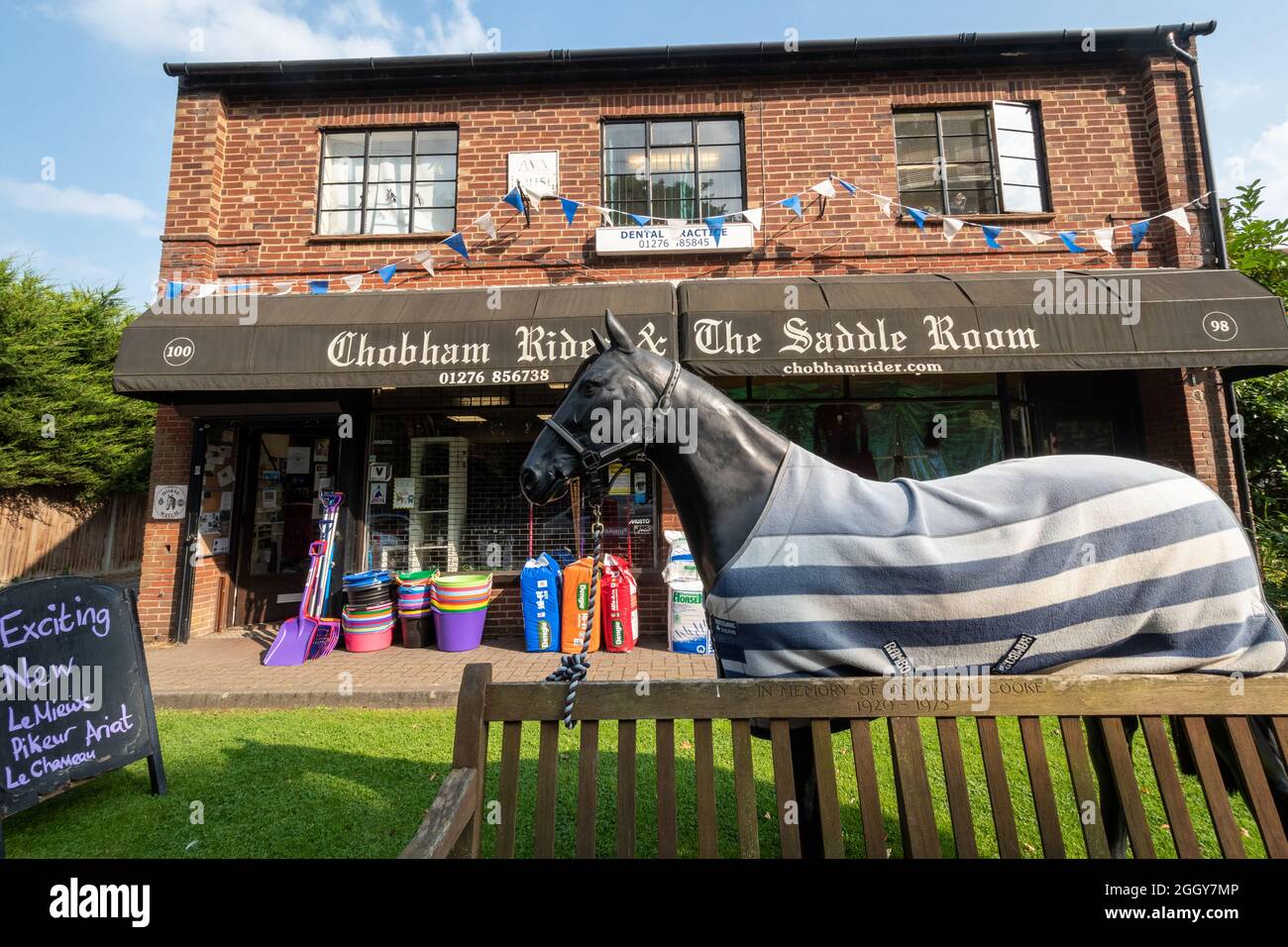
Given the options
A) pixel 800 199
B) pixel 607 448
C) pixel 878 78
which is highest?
pixel 878 78

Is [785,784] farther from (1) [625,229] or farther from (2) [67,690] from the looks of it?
(1) [625,229]

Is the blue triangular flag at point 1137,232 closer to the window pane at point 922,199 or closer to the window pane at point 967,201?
the window pane at point 967,201

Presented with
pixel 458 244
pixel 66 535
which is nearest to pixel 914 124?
pixel 458 244

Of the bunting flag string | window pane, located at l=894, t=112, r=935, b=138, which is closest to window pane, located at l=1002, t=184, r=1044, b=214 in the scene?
the bunting flag string

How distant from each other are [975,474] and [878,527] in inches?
22.4

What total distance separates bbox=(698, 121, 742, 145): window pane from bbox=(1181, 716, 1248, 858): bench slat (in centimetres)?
799

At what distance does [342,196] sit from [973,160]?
8682 millimetres

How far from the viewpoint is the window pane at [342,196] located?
777 centimetres

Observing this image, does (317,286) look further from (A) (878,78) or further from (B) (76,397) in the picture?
(B) (76,397)

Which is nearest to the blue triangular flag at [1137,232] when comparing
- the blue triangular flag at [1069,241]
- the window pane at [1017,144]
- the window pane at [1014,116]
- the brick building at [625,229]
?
the brick building at [625,229]

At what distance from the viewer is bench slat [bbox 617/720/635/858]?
5.16 feet

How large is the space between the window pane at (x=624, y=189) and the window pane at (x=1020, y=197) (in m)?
4.81
